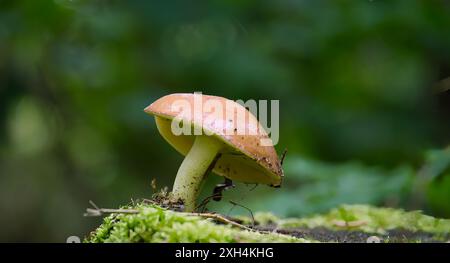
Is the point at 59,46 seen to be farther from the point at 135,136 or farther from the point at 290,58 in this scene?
the point at 290,58

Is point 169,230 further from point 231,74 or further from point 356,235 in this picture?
point 231,74

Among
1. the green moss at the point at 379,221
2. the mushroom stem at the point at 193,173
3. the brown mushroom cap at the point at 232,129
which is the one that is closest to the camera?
the brown mushroom cap at the point at 232,129

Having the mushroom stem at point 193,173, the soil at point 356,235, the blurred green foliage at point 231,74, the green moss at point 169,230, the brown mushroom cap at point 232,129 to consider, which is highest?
the blurred green foliage at point 231,74

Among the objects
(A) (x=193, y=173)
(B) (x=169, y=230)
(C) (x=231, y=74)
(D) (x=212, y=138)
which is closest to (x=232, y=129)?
(D) (x=212, y=138)

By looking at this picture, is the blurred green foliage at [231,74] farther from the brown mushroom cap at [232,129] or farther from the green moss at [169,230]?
the green moss at [169,230]

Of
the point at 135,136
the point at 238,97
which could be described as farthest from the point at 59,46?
the point at 238,97

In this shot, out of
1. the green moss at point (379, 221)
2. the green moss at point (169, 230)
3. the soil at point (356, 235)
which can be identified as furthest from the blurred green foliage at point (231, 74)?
the green moss at point (169, 230)

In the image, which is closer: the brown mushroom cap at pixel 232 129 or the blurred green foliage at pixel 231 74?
the brown mushroom cap at pixel 232 129
